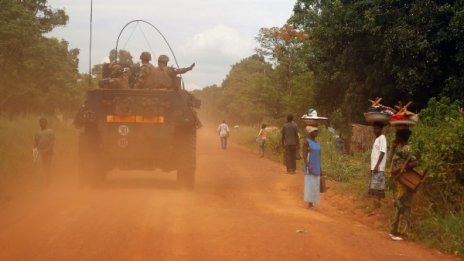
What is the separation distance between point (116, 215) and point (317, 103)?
21.4 meters

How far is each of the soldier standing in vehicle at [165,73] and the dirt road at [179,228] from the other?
2.37 meters

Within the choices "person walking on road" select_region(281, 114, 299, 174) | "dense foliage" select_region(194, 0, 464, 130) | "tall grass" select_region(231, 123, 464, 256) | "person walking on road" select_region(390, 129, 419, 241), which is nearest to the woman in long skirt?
"tall grass" select_region(231, 123, 464, 256)

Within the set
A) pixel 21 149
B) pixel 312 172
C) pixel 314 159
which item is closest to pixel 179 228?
pixel 312 172

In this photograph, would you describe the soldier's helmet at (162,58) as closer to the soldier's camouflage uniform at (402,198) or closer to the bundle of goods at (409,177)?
the soldier's camouflage uniform at (402,198)

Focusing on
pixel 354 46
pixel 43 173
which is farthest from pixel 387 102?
pixel 43 173

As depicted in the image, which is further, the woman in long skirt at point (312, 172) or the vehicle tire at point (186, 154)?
the vehicle tire at point (186, 154)

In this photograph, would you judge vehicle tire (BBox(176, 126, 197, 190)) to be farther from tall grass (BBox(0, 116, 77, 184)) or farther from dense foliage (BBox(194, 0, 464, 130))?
dense foliage (BBox(194, 0, 464, 130))

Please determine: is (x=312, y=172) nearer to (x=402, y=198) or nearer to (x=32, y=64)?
(x=402, y=198)

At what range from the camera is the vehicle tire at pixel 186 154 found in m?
12.1

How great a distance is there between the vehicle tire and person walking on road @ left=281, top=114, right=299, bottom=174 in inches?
204

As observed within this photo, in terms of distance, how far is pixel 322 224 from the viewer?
347 inches

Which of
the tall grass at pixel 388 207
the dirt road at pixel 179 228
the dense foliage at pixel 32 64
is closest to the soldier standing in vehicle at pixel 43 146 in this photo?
the dirt road at pixel 179 228

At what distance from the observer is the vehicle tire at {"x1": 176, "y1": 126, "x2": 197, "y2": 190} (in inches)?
475

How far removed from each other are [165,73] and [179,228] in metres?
5.44
